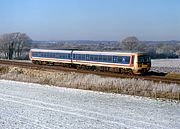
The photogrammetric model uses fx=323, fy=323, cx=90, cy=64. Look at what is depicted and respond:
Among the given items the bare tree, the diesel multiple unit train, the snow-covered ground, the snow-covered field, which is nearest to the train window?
the diesel multiple unit train

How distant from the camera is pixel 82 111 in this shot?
48.6 ft

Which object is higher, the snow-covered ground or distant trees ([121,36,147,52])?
distant trees ([121,36,147,52])

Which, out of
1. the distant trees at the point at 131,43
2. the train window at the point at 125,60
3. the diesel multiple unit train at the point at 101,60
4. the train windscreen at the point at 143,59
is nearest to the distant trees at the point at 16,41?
the distant trees at the point at 131,43

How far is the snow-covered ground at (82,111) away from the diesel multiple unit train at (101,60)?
9708 mm

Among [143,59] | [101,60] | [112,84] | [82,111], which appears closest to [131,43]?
[101,60]

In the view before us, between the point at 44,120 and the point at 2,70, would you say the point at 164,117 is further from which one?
the point at 2,70

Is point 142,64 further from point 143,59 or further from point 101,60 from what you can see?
point 101,60

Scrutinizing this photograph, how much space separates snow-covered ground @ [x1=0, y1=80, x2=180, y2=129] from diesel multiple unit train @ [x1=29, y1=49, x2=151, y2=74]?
9708 millimetres

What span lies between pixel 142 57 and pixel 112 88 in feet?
30.9

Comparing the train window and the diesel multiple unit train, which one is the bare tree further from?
the train window

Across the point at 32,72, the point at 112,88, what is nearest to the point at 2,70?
the point at 32,72

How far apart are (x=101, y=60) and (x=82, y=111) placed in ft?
57.2

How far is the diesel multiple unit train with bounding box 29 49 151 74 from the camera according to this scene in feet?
95.7

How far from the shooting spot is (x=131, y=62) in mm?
29062
